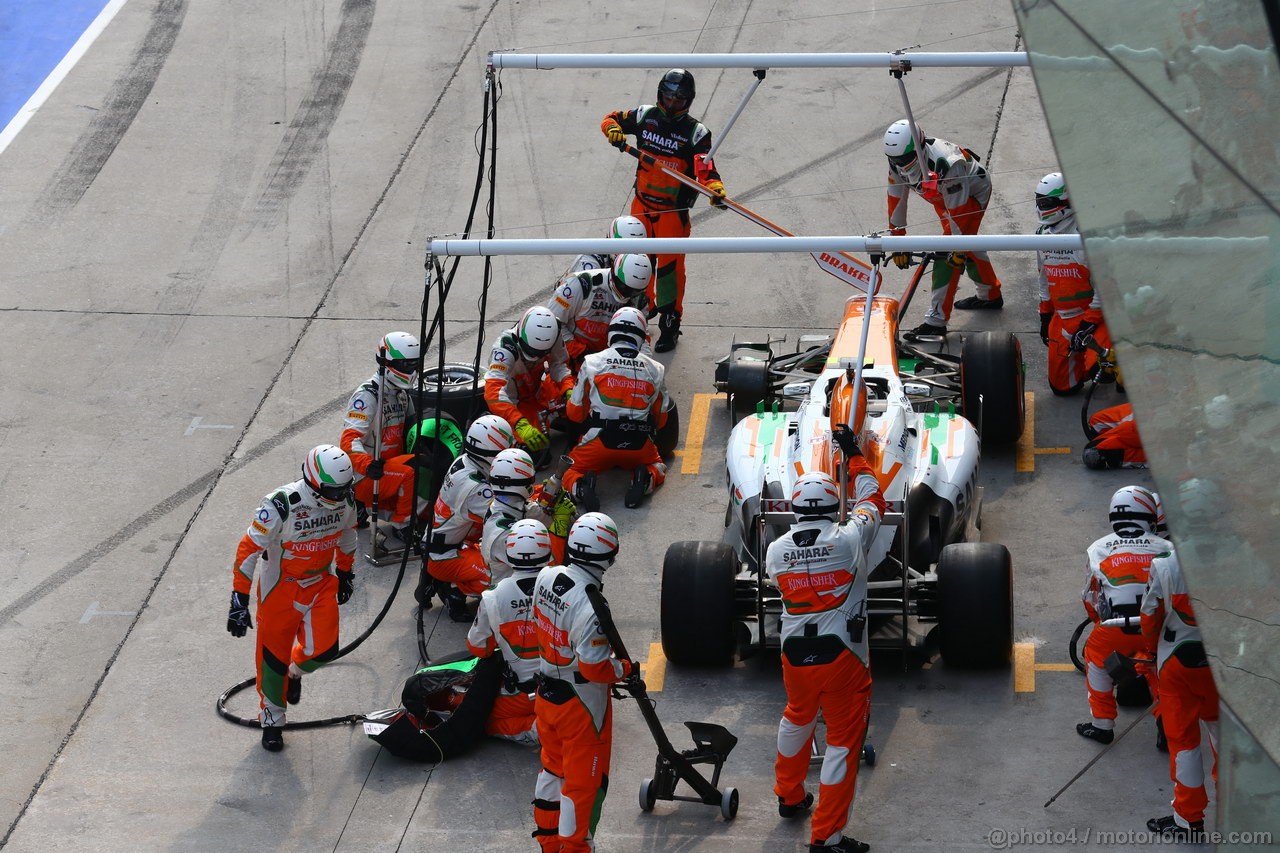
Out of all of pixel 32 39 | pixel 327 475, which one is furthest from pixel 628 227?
pixel 32 39

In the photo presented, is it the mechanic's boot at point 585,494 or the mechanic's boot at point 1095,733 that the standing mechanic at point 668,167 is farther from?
the mechanic's boot at point 1095,733

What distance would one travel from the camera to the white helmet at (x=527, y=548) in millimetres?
9898

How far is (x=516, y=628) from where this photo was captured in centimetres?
1007

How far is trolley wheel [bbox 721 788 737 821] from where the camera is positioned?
32.6 feet

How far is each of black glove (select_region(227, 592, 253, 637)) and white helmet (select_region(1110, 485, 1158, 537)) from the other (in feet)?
16.9

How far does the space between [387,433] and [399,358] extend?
1.98 ft

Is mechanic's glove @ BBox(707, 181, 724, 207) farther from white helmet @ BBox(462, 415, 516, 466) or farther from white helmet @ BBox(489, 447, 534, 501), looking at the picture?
white helmet @ BBox(489, 447, 534, 501)

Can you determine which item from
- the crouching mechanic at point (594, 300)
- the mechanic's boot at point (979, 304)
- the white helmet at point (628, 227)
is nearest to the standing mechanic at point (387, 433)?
the crouching mechanic at point (594, 300)

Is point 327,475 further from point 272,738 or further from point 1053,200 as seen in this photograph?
point 1053,200

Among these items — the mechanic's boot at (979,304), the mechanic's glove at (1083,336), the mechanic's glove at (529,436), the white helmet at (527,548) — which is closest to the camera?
the white helmet at (527,548)

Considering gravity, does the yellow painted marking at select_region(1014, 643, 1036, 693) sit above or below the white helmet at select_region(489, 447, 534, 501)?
below

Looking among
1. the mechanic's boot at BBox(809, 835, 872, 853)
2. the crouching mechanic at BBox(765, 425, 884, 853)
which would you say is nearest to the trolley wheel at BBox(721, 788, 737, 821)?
the crouching mechanic at BBox(765, 425, 884, 853)

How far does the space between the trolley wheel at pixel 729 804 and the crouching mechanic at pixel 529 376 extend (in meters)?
3.86

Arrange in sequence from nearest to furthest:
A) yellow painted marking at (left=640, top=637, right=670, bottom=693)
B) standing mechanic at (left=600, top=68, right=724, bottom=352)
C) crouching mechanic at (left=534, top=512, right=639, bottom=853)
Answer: crouching mechanic at (left=534, top=512, right=639, bottom=853)
yellow painted marking at (left=640, top=637, right=670, bottom=693)
standing mechanic at (left=600, top=68, right=724, bottom=352)
